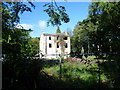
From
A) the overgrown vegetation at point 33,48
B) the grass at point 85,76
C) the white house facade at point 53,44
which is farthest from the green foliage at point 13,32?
the white house facade at point 53,44

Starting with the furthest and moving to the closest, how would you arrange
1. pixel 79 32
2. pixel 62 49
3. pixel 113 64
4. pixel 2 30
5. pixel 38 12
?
pixel 79 32
pixel 62 49
pixel 38 12
pixel 2 30
pixel 113 64

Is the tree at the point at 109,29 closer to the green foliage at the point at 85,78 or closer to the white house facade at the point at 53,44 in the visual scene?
the green foliage at the point at 85,78

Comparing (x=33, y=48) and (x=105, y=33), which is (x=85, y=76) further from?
(x=105, y=33)

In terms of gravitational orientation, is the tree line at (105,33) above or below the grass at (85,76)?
above

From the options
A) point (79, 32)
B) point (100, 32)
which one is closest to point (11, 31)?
point (100, 32)

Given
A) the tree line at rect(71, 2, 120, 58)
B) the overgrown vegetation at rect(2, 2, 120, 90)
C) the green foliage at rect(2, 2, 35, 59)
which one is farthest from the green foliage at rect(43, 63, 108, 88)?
the green foliage at rect(2, 2, 35, 59)

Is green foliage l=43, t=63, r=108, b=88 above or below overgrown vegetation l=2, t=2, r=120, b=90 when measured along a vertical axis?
below

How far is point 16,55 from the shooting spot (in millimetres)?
2682

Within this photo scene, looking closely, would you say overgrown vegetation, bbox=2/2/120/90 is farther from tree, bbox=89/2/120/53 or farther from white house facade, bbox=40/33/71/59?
white house facade, bbox=40/33/71/59

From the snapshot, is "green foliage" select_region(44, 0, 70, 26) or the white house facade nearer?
"green foliage" select_region(44, 0, 70, 26)

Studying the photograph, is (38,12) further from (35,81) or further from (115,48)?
(115,48)

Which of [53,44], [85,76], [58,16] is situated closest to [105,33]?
[58,16]

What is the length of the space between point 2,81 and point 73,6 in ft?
9.63

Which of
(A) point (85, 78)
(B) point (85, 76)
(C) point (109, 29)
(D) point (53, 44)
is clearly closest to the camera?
(C) point (109, 29)
